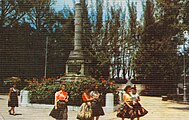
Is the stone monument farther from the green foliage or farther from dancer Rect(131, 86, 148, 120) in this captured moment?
dancer Rect(131, 86, 148, 120)

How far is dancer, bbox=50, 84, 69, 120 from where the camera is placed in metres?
2.43

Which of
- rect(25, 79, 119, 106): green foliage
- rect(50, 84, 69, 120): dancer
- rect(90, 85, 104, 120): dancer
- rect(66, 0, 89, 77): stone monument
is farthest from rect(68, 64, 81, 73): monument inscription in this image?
rect(50, 84, 69, 120): dancer

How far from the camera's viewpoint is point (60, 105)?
2463 mm

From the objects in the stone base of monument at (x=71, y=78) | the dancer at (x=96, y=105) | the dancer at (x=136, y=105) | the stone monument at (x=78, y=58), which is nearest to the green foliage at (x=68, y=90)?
the stone base of monument at (x=71, y=78)

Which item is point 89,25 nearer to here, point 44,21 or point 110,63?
point 110,63

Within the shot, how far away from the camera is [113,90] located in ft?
13.1

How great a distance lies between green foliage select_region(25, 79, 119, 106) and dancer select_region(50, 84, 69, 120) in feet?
3.73

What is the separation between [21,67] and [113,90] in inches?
75.3

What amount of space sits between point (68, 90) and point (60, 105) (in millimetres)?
1249

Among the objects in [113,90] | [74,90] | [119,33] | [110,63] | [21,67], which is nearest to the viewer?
[74,90]

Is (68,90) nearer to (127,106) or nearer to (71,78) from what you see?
(71,78)

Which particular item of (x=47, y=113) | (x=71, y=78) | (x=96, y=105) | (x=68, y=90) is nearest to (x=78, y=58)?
(x=71, y=78)

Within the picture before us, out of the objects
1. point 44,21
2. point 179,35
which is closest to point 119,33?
point 179,35

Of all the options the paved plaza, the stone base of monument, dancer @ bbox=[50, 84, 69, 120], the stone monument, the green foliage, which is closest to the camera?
dancer @ bbox=[50, 84, 69, 120]
